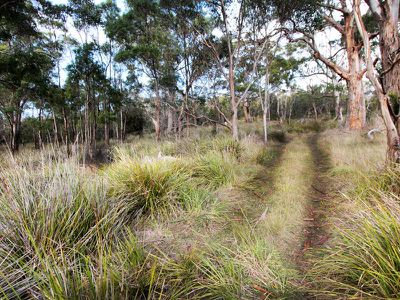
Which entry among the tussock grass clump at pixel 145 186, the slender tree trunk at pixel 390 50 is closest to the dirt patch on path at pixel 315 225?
the tussock grass clump at pixel 145 186

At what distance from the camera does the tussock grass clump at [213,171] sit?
4637 mm

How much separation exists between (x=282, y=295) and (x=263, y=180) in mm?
3601

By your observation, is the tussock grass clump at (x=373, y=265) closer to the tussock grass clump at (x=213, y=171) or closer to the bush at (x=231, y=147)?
the tussock grass clump at (x=213, y=171)

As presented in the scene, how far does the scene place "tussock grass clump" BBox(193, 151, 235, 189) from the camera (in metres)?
4.64

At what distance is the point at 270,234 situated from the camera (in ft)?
9.09

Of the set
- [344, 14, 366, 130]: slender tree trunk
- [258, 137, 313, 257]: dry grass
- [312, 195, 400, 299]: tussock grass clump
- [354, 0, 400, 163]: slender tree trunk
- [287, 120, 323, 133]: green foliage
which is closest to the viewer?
[312, 195, 400, 299]: tussock grass clump

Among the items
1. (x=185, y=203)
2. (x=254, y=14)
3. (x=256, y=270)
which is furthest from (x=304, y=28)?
(x=256, y=270)

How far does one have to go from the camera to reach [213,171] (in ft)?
16.1

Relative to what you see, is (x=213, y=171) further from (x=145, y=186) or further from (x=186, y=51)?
(x=186, y=51)

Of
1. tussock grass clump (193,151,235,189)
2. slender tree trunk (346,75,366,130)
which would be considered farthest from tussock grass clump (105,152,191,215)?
slender tree trunk (346,75,366,130)

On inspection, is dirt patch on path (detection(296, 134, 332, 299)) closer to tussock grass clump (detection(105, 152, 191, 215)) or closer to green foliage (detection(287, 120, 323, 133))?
tussock grass clump (detection(105, 152, 191, 215))

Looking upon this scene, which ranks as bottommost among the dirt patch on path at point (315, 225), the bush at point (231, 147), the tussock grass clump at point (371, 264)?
the dirt patch on path at point (315, 225)

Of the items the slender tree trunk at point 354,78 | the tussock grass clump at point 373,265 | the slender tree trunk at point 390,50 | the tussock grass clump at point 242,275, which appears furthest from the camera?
the slender tree trunk at point 354,78

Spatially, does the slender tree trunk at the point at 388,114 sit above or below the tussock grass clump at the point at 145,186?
above
